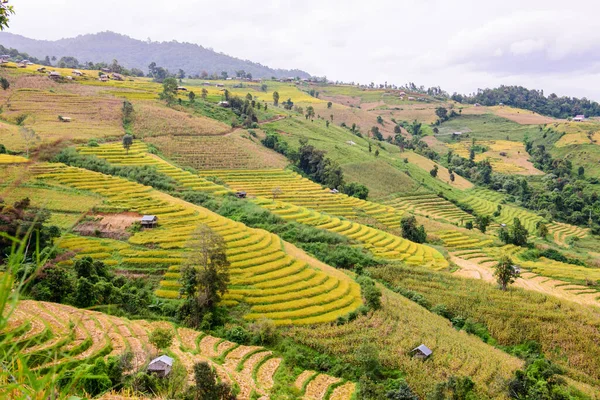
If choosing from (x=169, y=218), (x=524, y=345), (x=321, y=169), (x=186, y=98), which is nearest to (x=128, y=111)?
(x=186, y=98)

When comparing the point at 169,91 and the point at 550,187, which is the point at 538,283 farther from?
the point at 169,91

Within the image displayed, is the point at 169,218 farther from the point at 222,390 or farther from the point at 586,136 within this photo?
the point at 586,136

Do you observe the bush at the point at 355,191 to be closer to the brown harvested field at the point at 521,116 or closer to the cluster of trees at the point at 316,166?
the cluster of trees at the point at 316,166

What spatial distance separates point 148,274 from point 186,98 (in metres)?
68.9

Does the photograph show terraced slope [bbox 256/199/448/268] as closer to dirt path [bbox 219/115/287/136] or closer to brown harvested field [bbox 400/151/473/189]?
dirt path [bbox 219/115/287/136]

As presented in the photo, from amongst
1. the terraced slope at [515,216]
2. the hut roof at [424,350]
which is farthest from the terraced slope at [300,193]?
the hut roof at [424,350]

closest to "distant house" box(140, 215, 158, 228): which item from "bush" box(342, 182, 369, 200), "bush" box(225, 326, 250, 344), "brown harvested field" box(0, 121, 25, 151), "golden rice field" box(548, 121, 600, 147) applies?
"bush" box(225, 326, 250, 344)

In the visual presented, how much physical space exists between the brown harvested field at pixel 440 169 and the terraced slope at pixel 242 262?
6261 centimetres

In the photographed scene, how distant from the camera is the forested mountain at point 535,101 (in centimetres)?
16800

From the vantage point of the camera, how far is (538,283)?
127ft

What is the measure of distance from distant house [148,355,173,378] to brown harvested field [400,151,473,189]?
78459mm

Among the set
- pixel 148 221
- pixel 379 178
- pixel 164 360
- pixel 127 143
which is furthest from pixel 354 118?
pixel 164 360

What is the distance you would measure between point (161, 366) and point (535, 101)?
201 m

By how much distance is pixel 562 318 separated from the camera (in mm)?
28500
